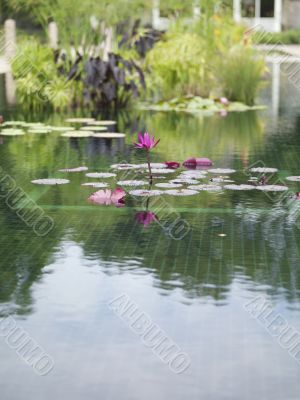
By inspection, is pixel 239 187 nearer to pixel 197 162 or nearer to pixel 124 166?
pixel 197 162

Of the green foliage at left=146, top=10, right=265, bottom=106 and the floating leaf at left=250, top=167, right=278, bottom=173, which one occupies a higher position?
the green foliage at left=146, top=10, right=265, bottom=106

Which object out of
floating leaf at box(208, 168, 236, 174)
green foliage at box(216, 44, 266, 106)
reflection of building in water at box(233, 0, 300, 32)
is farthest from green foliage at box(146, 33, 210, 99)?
reflection of building in water at box(233, 0, 300, 32)

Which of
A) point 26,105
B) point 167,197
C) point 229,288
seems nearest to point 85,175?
point 167,197

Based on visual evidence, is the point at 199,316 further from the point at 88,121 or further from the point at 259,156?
the point at 88,121

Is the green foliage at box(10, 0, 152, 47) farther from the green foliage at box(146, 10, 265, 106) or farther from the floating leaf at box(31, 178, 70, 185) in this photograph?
the floating leaf at box(31, 178, 70, 185)

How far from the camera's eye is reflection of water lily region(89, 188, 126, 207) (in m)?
7.26

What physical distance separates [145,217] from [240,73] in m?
8.48

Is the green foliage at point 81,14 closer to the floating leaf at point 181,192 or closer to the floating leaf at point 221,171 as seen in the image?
the floating leaf at point 221,171

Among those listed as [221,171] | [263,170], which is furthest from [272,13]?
[221,171]

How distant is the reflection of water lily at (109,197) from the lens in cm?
726

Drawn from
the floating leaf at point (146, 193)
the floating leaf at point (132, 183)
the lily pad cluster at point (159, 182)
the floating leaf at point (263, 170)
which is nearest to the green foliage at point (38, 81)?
the lily pad cluster at point (159, 182)

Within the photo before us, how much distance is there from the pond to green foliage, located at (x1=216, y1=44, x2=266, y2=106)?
601 cm

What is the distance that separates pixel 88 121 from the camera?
12672 mm

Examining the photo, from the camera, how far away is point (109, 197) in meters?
7.33
